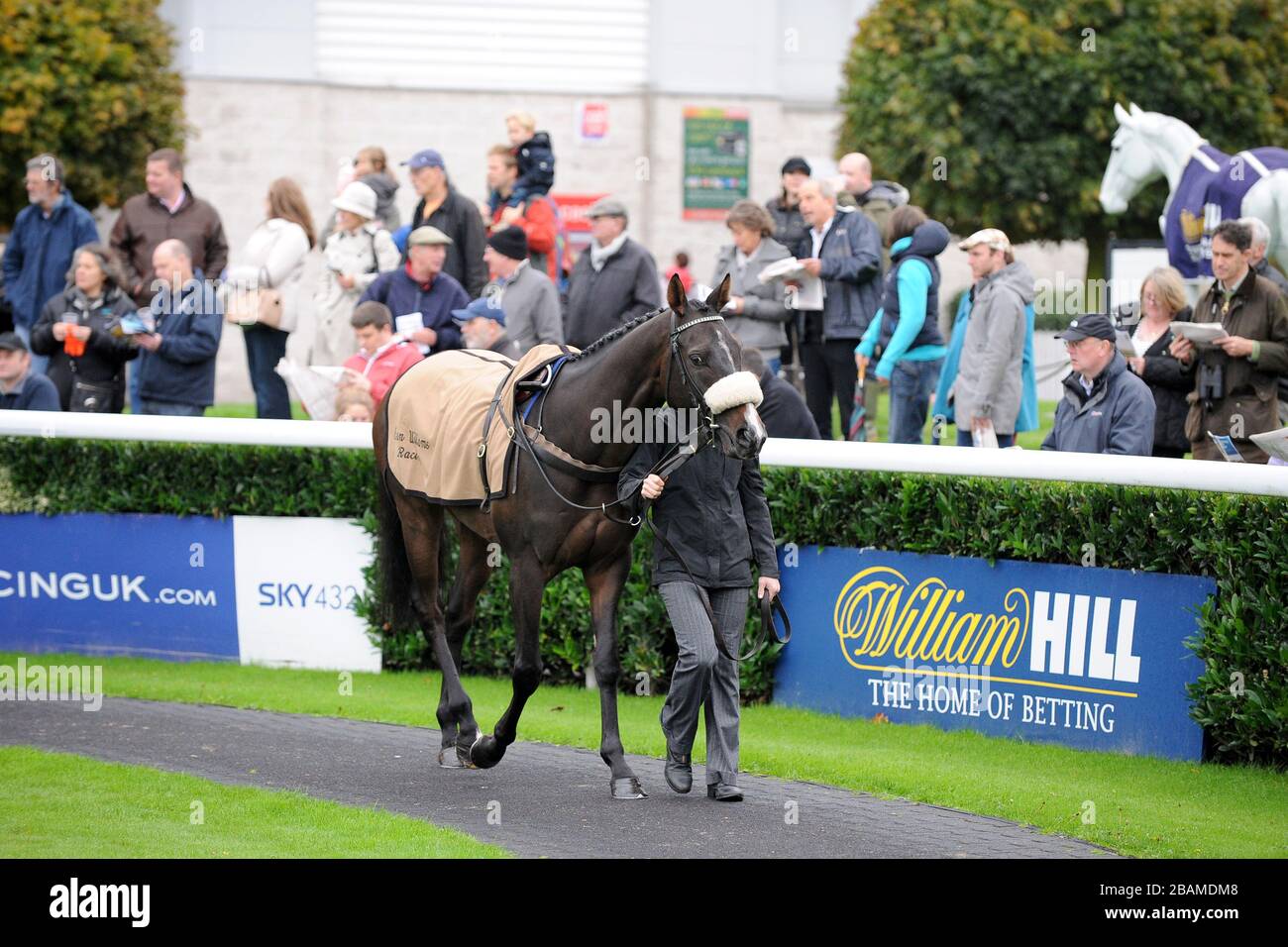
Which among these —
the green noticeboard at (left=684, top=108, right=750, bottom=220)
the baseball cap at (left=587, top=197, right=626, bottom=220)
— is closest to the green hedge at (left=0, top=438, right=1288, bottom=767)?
the baseball cap at (left=587, top=197, right=626, bottom=220)

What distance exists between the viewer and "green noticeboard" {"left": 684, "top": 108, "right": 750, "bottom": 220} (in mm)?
25297

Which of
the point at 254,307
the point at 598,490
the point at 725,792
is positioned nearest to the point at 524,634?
the point at 598,490

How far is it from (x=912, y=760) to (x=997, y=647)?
768 mm

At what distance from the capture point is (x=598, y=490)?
7.39 metres

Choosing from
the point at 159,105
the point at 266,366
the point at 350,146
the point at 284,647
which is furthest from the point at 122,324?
the point at 350,146

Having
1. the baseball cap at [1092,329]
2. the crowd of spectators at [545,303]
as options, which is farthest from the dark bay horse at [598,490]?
the baseball cap at [1092,329]

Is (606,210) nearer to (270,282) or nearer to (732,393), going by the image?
(270,282)

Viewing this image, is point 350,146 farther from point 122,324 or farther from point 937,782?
point 937,782

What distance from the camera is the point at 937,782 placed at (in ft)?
25.0

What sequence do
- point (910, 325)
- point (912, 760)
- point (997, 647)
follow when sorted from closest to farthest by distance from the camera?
point (912, 760) < point (997, 647) < point (910, 325)

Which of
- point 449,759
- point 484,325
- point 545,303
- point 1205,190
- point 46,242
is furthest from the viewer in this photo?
point 1205,190

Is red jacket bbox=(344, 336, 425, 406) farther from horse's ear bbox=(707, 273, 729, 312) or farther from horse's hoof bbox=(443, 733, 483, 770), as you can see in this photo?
horse's ear bbox=(707, 273, 729, 312)

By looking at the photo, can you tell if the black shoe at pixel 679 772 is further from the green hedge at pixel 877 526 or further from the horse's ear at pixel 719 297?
the horse's ear at pixel 719 297

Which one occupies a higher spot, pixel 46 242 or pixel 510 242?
pixel 510 242
